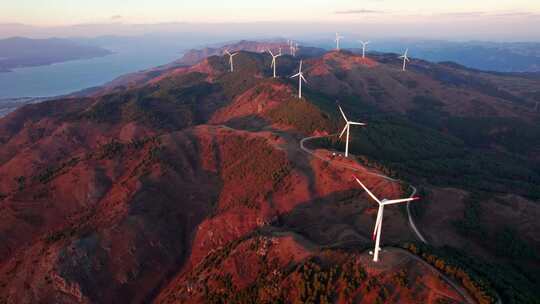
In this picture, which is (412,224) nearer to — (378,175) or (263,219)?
(378,175)

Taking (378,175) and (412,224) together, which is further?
(378,175)

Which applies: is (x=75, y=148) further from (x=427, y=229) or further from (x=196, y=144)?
(x=427, y=229)

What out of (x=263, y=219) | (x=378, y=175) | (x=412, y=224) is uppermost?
(x=378, y=175)

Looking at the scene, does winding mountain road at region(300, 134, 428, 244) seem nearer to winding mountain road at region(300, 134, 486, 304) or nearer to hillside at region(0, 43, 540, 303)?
winding mountain road at region(300, 134, 486, 304)

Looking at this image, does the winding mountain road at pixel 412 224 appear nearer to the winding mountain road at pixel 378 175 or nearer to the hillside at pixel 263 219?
the winding mountain road at pixel 378 175

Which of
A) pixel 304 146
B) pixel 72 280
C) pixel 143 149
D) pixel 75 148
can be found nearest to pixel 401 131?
pixel 304 146

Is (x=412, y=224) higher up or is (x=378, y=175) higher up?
(x=378, y=175)

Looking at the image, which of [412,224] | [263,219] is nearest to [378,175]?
[412,224]

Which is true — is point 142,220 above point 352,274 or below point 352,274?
below

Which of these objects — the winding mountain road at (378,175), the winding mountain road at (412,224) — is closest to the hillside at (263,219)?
the winding mountain road at (412,224)

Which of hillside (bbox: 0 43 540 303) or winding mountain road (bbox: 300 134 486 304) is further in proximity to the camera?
hillside (bbox: 0 43 540 303)

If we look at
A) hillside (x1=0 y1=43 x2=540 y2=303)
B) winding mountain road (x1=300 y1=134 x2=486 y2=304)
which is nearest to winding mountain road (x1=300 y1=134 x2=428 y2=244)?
winding mountain road (x1=300 y1=134 x2=486 y2=304)
